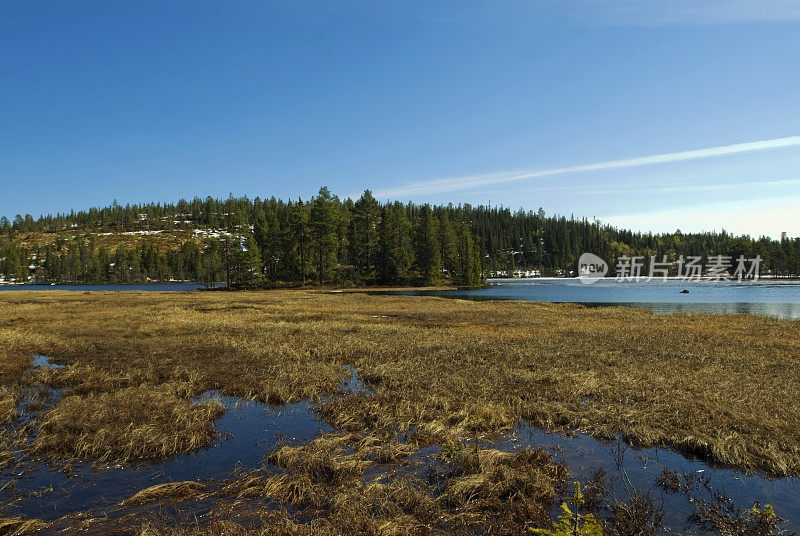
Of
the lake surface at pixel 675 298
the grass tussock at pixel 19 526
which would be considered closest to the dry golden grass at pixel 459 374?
the grass tussock at pixel 19 526

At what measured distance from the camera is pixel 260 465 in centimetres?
979

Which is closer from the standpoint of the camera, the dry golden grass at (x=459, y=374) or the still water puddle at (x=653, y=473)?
the still water puddle at (x=653, y=473)

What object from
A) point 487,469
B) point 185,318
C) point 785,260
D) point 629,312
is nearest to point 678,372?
point 487,469

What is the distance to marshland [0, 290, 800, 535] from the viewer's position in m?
7.62

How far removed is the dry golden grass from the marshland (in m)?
0.10

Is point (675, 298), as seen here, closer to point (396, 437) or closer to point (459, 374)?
point (459, 374)

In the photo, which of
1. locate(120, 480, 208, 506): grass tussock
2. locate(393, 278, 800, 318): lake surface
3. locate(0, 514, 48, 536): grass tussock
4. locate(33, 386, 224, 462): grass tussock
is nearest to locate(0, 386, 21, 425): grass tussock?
locate(33, 386, 224, 462): grass tussock

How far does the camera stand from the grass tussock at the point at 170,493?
8.05 meters

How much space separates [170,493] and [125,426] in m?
4.28

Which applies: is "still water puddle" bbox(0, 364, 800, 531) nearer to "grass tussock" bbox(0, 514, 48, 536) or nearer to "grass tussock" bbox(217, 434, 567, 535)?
"grass tussock" bbox(0, 514, 48, 536)

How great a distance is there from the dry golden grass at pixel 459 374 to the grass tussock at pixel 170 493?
2.37m

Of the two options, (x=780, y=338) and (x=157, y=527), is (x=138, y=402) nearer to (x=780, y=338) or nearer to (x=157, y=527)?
(x=157, y=527)

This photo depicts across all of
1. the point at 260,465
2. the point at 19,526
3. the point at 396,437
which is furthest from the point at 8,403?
the point at 396,437

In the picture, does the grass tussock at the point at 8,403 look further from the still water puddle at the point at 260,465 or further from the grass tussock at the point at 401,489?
the grass tussock at the point at 401,489
